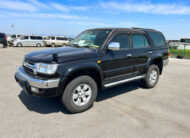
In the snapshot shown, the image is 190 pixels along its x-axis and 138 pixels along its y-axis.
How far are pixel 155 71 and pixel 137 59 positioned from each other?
1206 millimetres

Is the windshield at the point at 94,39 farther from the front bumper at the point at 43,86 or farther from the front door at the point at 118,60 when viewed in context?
the front bumper at the point at 43,86

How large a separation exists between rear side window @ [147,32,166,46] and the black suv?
5.4 inches

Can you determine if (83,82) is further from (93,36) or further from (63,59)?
(93,36)

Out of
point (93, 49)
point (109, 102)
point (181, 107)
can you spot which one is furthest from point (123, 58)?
point (181, 107)

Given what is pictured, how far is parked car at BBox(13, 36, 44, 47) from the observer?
21375 mm

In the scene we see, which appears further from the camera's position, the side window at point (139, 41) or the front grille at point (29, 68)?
the side window at point (139, 41)

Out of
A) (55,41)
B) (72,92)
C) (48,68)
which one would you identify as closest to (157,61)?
(72,92)

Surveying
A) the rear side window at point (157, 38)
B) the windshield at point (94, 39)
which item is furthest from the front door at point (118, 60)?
the rear side window at point (157, 38)

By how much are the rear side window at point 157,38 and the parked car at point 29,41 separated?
2036 cm

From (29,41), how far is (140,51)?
20.9m

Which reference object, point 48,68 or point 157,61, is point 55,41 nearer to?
point 157,61

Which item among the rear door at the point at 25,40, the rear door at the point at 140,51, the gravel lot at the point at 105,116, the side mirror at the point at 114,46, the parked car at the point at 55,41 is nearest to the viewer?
the gravel lot at the point at 105,116

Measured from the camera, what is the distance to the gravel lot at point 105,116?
2.70 meters

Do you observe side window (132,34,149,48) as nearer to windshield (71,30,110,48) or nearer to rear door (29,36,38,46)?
windshield (71,30,110,48)
